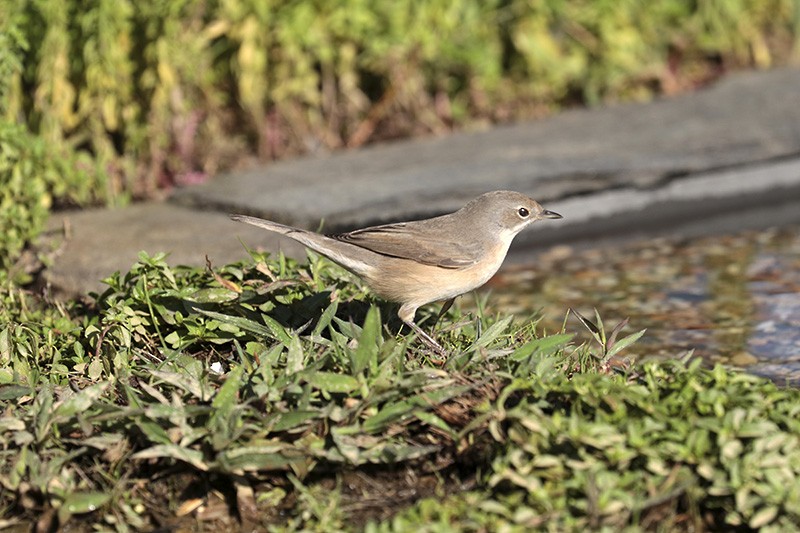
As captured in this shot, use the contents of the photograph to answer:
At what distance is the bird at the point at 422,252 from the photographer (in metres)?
4.87

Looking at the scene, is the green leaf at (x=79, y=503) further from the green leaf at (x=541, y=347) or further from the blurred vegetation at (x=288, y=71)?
the blurred vegetation at (x=288, y=71)

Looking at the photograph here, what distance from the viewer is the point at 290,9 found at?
796 cm

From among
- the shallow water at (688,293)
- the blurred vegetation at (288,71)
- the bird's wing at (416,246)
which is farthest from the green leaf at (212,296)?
the blurred vegetation at (288,71)

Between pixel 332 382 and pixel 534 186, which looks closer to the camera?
pixel 332 382

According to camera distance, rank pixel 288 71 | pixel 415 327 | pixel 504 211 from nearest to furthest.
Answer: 1. pixel 415 327
2. pixel 504 211
3. pixel 288 71

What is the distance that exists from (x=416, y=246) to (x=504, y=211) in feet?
1.50

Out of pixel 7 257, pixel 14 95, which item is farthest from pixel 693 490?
pixel 14 95

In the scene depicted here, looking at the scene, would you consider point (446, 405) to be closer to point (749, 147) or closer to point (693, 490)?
point (693, 490)

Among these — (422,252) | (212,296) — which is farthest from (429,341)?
(212,296)

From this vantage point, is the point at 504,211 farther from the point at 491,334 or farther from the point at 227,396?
the point at 227,396

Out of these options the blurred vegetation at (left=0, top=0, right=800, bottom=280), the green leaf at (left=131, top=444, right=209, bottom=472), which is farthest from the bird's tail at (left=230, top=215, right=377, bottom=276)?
the blurred vegetation at (left=0, top=0, right=800, bottom=280)

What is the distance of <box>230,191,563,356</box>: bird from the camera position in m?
4.87

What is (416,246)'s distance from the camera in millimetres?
4988

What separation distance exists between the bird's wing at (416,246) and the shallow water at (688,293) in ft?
2.09
